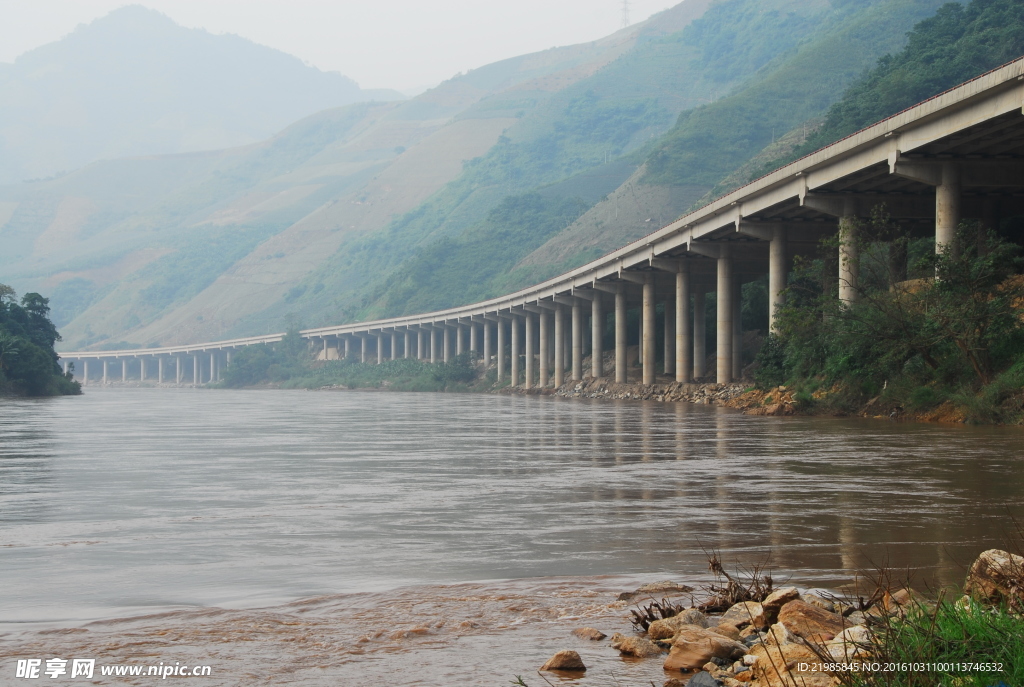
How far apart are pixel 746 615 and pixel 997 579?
1785 millimetres

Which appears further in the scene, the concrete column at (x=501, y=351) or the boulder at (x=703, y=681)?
the concrete column at (x=501, y=351)

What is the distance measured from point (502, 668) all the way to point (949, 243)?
3663cm

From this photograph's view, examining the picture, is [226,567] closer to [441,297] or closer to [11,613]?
[11,613]

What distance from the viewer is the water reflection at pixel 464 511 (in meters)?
10.9

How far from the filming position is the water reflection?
10914 millimetres

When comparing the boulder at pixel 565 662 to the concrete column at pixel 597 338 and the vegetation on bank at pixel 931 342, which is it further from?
the concrete column at pixel 597 338

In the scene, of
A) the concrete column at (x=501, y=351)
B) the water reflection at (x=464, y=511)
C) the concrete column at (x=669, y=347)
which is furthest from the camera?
the concrete column at (x=501, y=351)

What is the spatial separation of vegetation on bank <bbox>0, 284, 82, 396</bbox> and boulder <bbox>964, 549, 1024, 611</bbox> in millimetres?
83353

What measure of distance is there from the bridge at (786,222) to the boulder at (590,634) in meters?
32.5

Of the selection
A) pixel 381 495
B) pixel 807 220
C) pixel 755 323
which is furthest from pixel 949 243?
pixel 755 323

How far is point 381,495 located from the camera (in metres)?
18.0

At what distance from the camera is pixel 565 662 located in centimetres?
723

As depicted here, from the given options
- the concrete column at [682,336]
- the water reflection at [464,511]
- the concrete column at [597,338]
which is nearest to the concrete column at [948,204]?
the water reflection at [464,511]

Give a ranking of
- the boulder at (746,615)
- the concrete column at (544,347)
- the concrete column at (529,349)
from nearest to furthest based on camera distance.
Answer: the boulder at (746,615)
the concrete column at (544,347)
the concrete column at (529,349)
